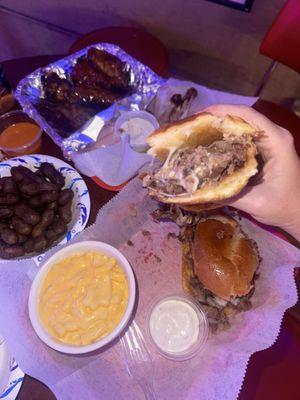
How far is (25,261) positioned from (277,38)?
1689 mm

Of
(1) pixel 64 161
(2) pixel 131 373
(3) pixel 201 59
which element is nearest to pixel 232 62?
(3) pixel 201 59

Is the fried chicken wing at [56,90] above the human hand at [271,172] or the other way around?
the other way around

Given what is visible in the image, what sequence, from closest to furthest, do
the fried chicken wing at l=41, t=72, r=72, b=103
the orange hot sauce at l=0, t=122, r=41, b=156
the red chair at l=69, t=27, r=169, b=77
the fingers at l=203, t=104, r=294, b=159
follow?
the fingers at l=203, t=104, r=294, b=159 < the orange hot sauce at l=0, t=122, r=41, b=156 < the fried chicken wing at l=41, t=72, r=72, b=103 < the red chair at l=69, t=27, r=169, b=77

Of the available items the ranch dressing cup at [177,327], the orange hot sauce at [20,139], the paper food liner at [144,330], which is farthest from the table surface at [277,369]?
the orange hot sauce at [20,139]

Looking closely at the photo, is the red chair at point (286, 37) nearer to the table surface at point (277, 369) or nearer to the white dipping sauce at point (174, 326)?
the table surface at point (277, 369)

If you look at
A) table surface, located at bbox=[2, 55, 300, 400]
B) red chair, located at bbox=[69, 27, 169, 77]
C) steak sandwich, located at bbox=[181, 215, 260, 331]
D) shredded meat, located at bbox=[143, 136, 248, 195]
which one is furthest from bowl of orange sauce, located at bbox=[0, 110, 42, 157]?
steak sandwich, located at bbox=[181, 215, 260, 331]

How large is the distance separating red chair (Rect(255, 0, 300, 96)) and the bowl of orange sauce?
4.35ft

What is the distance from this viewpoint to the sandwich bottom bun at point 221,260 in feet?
5.03

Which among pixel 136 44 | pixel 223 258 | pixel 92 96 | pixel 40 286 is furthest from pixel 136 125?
pixel 40 286

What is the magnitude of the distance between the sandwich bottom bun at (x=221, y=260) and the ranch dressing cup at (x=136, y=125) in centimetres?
58

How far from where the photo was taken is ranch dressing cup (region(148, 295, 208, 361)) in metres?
1.49

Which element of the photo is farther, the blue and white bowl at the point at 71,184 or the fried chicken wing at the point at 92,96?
the fried chicken wing at the point at 92,96

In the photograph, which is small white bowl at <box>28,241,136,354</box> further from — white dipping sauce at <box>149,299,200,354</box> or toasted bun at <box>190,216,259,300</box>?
toasted bun at <box>190,216,259,300</box>

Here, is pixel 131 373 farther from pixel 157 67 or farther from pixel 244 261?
pixel 157 67
